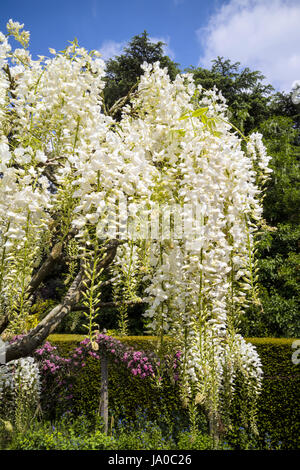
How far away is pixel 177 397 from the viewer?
480 cm

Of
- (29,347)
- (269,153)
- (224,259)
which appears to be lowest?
(29,347)

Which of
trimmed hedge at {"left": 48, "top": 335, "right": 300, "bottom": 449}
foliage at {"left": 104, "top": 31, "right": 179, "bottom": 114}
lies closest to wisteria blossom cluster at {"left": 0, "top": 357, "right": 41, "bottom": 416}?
trimmed hedge at {"left": 48, "top": 335, "right": 300, "bottom": 449}

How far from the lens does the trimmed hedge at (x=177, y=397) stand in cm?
455

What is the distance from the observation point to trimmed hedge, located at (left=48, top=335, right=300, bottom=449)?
14.9 ft

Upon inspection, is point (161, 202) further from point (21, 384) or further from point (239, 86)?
point (239, 86)

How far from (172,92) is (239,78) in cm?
1045

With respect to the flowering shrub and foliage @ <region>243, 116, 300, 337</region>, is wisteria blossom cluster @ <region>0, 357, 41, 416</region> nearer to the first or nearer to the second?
the flowering shrub

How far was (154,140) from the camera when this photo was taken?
1946mm

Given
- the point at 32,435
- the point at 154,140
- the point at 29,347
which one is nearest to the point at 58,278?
the point at 32,435

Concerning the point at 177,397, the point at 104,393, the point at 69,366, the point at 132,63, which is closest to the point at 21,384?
the point at 69,366

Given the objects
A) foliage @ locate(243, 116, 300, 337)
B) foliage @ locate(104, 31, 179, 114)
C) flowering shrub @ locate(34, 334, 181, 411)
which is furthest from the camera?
foliage @ locate(104, 31, 179, 114)

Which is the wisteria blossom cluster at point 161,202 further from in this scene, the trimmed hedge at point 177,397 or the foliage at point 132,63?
the foliage at point 132,63

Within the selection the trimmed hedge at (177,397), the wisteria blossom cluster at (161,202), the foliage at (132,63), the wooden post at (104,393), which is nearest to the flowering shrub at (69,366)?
the wooden post at (104,393)
